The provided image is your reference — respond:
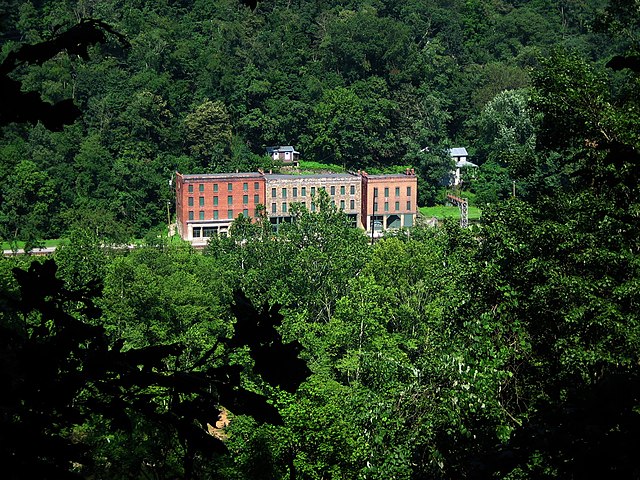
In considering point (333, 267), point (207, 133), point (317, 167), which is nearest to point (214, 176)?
point (207, 133)

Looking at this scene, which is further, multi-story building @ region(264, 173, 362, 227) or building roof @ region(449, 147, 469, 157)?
building roof @ region(449, 147, 469, 157)

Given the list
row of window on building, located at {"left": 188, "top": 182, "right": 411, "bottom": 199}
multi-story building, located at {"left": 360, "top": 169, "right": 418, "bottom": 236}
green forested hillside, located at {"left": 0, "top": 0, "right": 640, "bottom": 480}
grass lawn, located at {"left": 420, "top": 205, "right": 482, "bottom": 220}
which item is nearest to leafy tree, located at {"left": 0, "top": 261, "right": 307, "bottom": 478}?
green forested hillside, located at {"left": 0, "top": 0, "right": 640, "bottom": 480}

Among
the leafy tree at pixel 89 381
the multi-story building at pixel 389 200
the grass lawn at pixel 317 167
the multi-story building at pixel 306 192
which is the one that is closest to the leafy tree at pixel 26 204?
the multi-story building at pixel 306 192

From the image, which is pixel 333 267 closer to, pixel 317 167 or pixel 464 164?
pixel 317 167

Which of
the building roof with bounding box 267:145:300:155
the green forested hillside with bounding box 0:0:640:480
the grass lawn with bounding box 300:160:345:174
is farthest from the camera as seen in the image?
the building roof with bounding box 267:145:300:155

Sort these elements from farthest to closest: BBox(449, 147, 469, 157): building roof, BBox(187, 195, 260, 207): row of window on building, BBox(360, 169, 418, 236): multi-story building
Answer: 1. BBox(449, 147, 469, 157): building roof
2. BBox(360, 169, 418, 236): multi-story building
3. BBox(187, 195, 260, 207): row of window on building

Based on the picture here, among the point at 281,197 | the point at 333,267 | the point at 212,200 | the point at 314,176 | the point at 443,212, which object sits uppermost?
the point at 314,176

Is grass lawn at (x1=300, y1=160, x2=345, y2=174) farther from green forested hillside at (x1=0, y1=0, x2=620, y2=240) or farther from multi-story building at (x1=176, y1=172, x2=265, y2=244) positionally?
multi-story building at (x1=176, y1=172, x2=265, y2=244)
